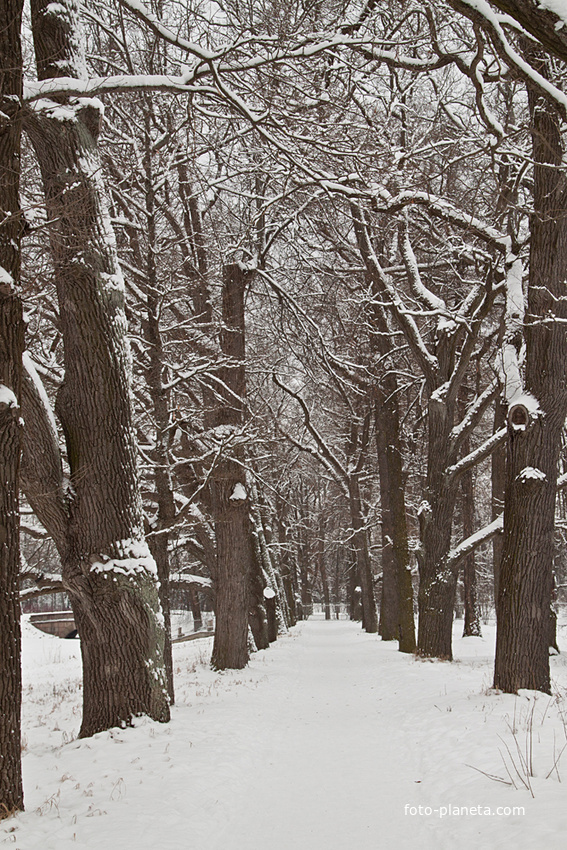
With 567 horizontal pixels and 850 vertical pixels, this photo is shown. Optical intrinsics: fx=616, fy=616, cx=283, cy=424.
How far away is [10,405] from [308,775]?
394cm

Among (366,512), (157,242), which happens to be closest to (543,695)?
(157,242)

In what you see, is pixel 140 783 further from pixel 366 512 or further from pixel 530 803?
pixel 366 512

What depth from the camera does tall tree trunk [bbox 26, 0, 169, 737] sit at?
597cm

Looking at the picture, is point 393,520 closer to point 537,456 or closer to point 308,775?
point 537,456

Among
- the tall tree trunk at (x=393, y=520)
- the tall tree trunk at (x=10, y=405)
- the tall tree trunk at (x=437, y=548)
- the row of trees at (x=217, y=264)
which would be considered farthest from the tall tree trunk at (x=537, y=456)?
the tall tree trunk at (x=393, y=520)

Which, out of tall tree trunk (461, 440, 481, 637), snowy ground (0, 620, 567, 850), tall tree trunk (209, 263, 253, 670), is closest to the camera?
snowy ground (0, 620, 567, 850)

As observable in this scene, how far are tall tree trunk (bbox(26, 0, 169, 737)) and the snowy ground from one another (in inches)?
18.9

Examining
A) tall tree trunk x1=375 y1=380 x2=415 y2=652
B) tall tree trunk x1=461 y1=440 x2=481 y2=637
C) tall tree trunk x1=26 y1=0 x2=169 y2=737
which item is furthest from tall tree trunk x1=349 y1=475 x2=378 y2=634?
tall tree trunk x1=26 y1=0 x2=169 y2=737

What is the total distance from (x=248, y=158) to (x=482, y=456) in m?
6.28

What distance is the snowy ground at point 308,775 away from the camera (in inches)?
149

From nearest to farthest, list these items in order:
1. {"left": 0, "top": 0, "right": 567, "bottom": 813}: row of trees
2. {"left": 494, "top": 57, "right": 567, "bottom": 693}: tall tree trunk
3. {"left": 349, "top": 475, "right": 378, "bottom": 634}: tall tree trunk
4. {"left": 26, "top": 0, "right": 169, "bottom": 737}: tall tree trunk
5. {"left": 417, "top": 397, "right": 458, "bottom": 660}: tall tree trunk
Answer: {"left": 0, "top": 0, "right": 567, "bottom": 813}: row of trees
{"left": 26, "top": 0, "right": 169, "bottom": 737}: tall tree trunk
{"left": 494, "top": 57, "right": 567, "bottom": 693}: tall tree trunk
{"left": 417, "top": 397, "right": 458, "bottom": 660}: tall tree trunk
{"left": 349, "top": 475, "right": 378, "bottom": 634}: tall tree trunk

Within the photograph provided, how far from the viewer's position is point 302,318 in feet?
33.9

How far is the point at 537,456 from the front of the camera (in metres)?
7.20

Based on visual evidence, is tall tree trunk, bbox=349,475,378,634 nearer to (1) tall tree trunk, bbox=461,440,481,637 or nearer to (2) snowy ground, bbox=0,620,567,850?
(1) tall tree trunk, bbox=461,440,481,637
